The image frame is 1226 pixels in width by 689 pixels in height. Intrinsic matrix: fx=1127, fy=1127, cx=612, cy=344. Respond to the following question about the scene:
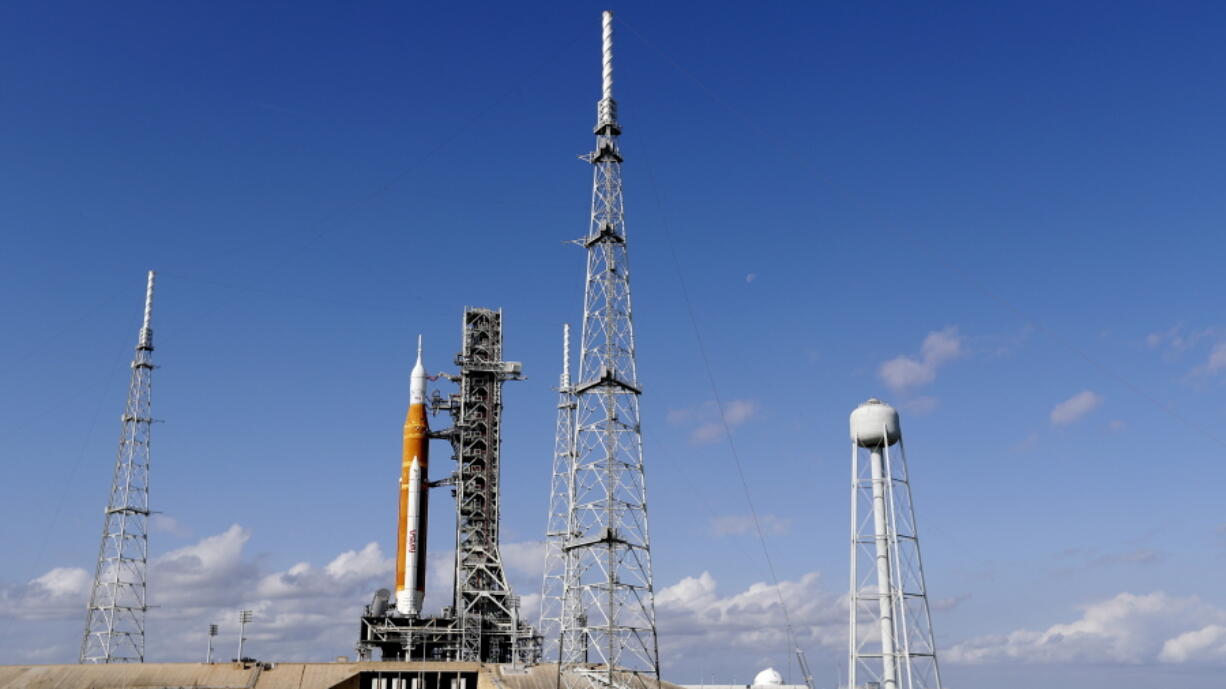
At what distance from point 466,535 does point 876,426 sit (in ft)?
163

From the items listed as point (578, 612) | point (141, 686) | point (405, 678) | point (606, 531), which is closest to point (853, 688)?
point (606, 531)

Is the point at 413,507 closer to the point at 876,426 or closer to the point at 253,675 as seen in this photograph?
the point at 253,675

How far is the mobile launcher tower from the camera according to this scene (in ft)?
326

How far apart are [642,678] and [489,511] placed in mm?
31457

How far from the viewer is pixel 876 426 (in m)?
65.4

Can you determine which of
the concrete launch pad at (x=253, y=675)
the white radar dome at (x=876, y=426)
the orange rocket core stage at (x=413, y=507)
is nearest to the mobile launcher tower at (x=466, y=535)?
the orange rocket core stage at (x=413, y=507)

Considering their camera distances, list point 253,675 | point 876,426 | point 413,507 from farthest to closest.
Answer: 1. point 413,507
2. point 253,675
3. point 876,426

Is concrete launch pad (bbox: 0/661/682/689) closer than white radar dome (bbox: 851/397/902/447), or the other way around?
white radar dome (bbox: 851/397/902/447)

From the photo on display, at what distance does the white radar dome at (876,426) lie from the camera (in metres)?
65.4

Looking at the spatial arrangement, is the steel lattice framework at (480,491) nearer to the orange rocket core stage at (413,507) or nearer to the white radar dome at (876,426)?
the orange rocket core stage at (413,507)

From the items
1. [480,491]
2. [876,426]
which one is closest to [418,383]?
[480,491]

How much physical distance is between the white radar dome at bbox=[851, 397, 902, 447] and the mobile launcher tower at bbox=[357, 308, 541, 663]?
42.3 m

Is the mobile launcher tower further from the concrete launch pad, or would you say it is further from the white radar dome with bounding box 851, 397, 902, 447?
the white radar dome with bounding box 851, 397, 902, 447

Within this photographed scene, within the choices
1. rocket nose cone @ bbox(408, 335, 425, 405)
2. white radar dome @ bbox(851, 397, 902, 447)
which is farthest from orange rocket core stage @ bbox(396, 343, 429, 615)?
white radar dome @ bbox(851, 397, 902, 447)
